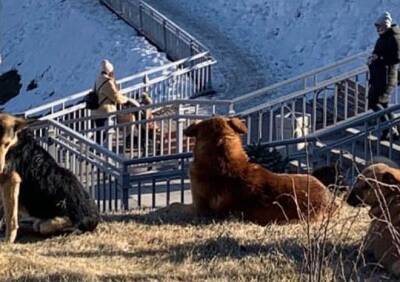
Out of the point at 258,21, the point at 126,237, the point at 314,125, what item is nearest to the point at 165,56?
the point at 258,21

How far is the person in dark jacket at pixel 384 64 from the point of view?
51.1ft

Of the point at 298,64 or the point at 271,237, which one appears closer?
the point at 271,237

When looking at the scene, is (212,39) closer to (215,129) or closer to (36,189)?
(215,129)

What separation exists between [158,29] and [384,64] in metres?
14.4

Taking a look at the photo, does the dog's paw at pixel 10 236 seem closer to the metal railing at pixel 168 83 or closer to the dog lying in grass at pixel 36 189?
the dog lying in grass at pixel 36 189

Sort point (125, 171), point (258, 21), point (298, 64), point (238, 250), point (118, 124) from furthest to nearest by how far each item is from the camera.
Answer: point (258, 21) → point (298, 64) → point (118, 124) → point (125, 171) → point (238, 250)

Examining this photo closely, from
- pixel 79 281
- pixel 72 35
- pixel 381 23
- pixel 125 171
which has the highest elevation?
pixel 72 35

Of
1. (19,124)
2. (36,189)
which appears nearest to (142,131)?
(36,189)

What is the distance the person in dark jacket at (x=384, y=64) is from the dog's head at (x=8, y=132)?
7.59 metres

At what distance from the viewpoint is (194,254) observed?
7.93 m

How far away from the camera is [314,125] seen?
55.9 feet

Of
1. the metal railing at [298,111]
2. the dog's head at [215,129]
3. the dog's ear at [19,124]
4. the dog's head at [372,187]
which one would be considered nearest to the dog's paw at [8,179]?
the dog's ear at [19,124]

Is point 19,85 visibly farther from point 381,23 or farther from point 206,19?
point 381,23

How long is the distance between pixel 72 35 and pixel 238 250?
990 inches
